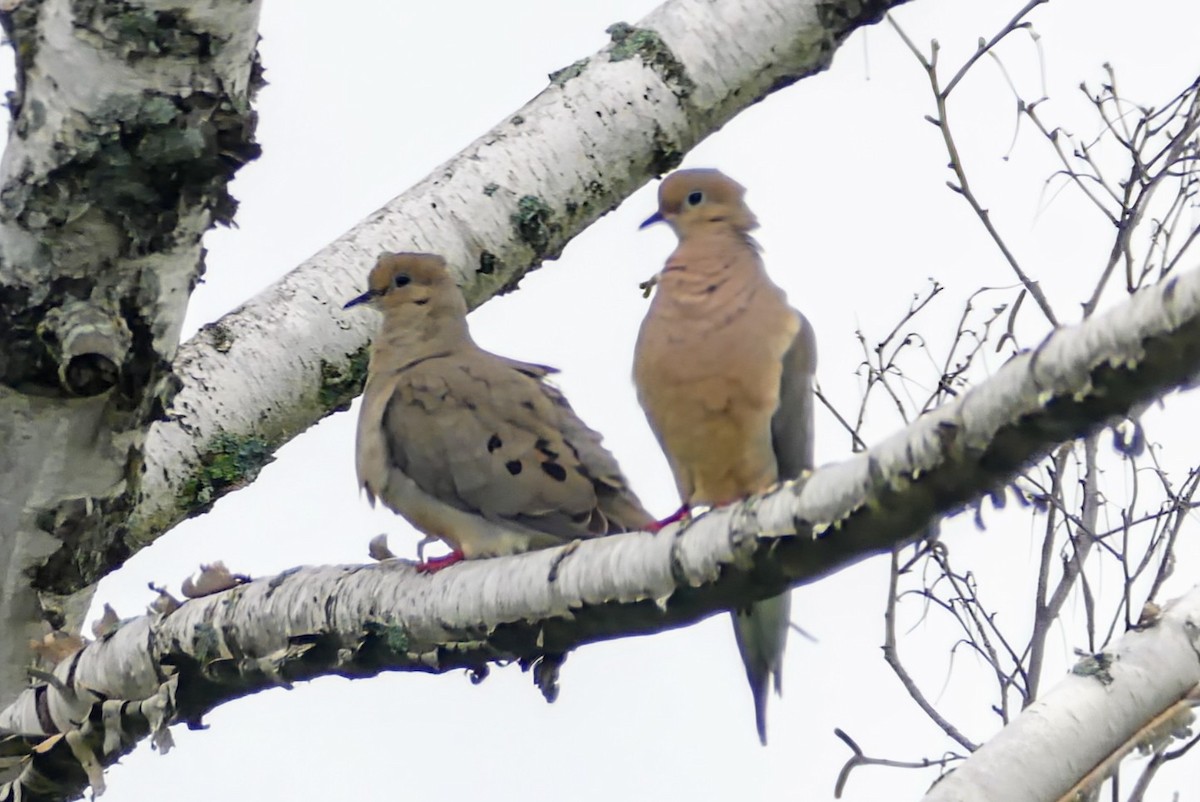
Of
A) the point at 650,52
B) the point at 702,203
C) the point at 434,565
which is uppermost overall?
the point at 650,52

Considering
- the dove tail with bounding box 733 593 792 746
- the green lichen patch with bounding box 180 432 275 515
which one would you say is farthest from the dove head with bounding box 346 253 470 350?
the dove tail with bounding box 733 593 792 746

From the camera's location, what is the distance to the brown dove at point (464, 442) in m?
2.98

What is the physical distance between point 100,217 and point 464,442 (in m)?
1.21

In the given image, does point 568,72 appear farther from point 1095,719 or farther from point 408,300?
point 1095,719

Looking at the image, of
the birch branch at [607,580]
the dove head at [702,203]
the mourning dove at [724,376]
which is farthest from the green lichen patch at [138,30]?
the dove head at [702,203]

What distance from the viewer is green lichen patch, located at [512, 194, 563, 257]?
3.23 meters

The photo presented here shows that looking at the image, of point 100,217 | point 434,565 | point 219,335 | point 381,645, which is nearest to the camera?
point 100,217

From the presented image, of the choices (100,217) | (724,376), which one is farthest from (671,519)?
(100,217)

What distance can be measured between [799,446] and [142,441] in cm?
105

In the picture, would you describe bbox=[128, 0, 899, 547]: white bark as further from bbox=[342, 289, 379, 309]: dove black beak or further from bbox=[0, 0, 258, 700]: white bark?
bbox=[0, 0, 258, 700]: white bark

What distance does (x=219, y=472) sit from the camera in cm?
304

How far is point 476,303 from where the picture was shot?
11.4 feet

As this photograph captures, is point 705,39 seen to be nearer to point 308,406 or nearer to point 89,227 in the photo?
point 308,406

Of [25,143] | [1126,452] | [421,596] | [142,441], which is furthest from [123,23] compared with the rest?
[1126,452]
